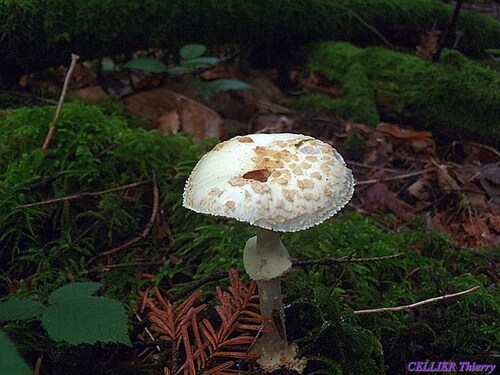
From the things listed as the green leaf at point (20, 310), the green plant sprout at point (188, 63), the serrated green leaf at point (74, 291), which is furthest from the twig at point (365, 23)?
the green leaf at point (20, 310)

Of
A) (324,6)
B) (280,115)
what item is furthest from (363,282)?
(324,6)

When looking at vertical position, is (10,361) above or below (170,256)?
above

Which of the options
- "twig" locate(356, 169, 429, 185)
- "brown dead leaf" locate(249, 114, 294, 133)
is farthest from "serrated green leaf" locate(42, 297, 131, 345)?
"brown dead leaf" locate(249, 114, 294, 133)

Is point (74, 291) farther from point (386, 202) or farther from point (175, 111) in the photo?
point (175, 111)

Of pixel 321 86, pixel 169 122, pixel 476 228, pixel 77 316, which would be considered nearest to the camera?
pixel 77 316

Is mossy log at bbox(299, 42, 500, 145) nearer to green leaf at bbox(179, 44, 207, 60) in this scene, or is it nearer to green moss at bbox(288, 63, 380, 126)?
green moss at bbox(288, 63, 380, 126)

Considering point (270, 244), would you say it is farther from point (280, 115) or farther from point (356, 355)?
point (280, 115)

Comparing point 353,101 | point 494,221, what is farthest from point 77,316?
point 353,101
